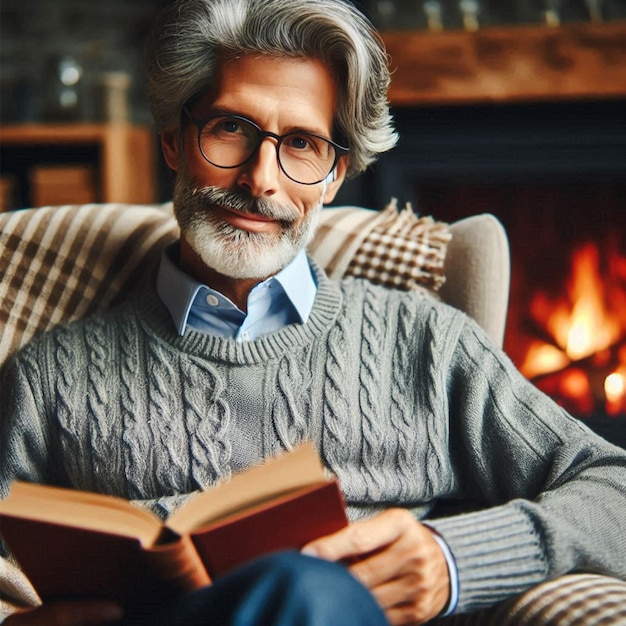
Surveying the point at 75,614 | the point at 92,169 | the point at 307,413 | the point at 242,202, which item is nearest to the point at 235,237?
the point at 242,202

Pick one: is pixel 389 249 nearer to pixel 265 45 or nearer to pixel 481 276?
pixel 481 276

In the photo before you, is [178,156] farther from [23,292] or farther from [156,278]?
[23,292]

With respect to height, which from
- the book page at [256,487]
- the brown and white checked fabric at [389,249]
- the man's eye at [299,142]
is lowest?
the book page at [256,487]

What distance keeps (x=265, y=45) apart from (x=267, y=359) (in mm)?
450

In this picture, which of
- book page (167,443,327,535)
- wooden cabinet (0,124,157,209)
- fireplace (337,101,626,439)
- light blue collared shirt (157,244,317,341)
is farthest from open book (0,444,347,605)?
wooden cabinet (0,124,157,209)

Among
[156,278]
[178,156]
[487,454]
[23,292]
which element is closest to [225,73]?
[178,156]

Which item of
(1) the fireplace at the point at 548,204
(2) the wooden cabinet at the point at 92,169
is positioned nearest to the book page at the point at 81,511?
(1) the fireplace at the point at 548,204

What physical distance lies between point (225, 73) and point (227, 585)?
0.75 meters

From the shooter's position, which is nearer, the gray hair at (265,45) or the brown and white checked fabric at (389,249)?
the gray hair at (265,45)

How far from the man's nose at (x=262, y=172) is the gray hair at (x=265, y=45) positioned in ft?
0.45

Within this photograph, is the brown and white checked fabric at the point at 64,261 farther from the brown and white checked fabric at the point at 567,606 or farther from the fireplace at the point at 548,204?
the fireplace at the point at 548,204

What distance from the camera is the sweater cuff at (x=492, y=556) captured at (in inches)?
37.0

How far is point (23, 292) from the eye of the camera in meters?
1.33

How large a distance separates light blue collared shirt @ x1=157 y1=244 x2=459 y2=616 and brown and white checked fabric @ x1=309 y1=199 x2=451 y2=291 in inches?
6.2
